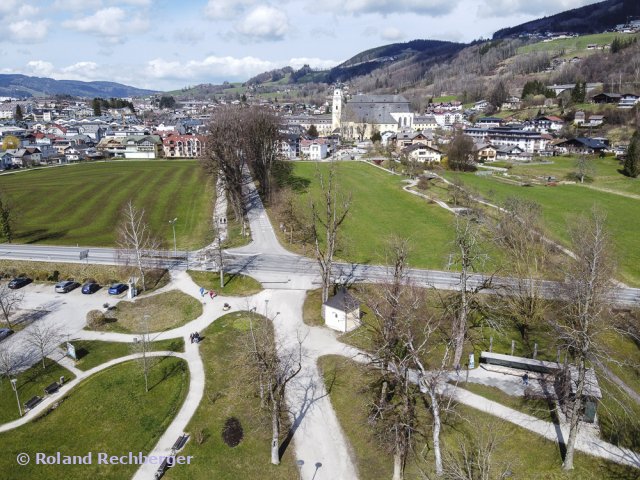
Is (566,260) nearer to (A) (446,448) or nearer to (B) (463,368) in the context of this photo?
(B) (463,368)

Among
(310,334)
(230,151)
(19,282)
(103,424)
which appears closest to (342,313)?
(310,334)

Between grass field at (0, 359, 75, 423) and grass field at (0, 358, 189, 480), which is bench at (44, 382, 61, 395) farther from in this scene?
grass field at (0, 358, 189, 480)

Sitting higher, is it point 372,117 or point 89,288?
point 372,117

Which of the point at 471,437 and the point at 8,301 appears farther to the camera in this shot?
the point at 8,301

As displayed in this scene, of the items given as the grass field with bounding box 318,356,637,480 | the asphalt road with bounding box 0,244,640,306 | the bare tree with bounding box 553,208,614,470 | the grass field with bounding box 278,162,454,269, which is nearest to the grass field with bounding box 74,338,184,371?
the asphalt road with bounding box 0,244,640,306

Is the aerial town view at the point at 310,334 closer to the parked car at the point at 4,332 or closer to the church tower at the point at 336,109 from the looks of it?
the parked car at the point at 4,332

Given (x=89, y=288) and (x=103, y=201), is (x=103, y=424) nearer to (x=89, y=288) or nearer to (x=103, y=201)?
(x=89, y=288)
